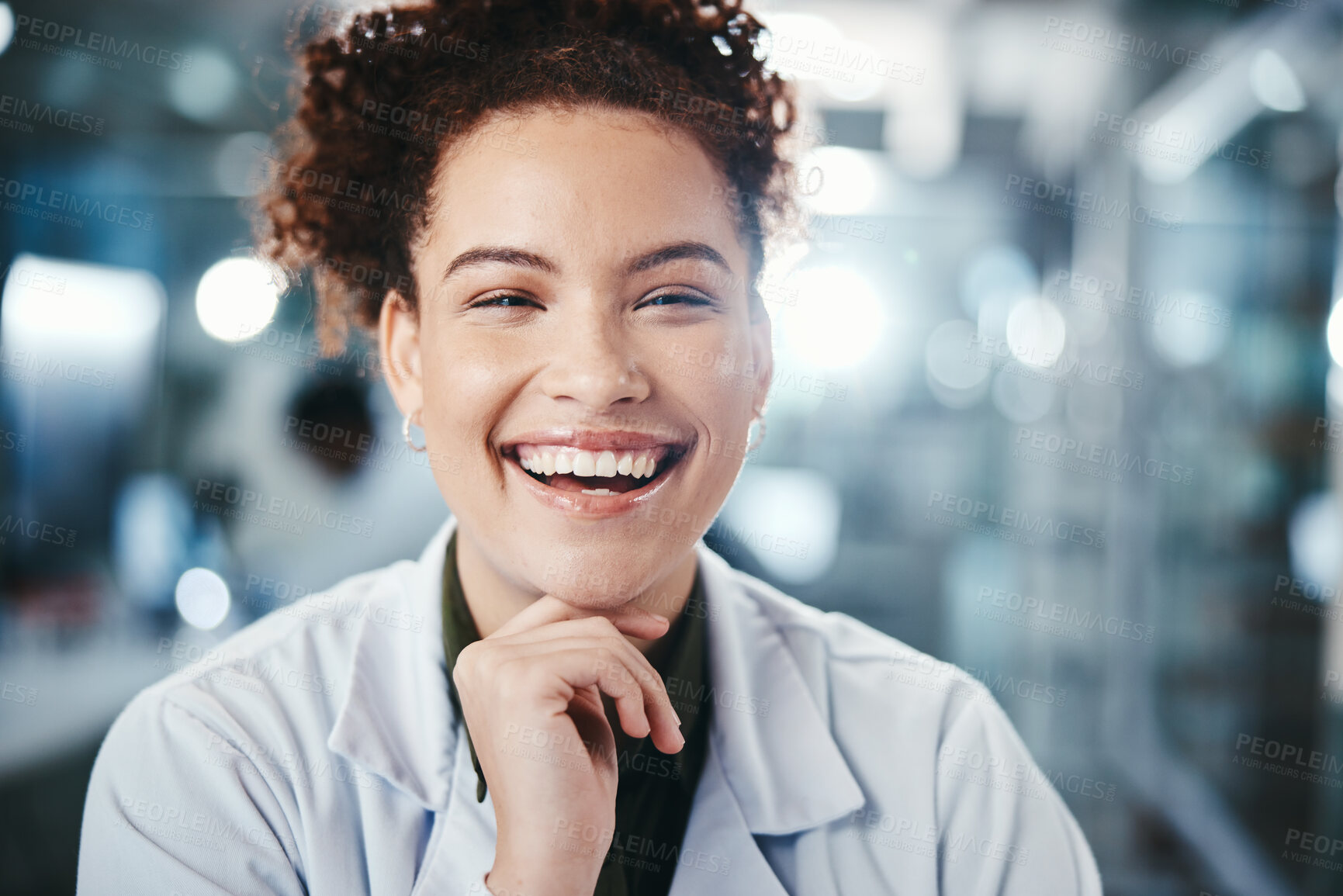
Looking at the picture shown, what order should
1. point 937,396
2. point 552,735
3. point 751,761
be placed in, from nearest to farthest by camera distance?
1. point 552,735
2. point 751,761
3. point 937,396

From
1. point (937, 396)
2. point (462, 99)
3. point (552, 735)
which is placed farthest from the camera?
point (937, 396)

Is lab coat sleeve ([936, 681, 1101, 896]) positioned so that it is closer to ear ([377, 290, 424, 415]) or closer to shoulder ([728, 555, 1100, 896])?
shoulder ([728, 555, 1100, 896])

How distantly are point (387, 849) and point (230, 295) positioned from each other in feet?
2.58

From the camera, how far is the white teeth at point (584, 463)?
37.0 inches

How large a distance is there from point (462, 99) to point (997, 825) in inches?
44.4

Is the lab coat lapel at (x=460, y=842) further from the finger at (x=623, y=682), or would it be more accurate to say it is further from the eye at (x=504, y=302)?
the eye at (x=504, y=302)

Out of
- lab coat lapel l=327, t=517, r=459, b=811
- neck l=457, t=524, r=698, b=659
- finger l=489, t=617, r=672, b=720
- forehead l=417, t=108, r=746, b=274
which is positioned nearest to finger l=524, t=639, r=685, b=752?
finger l=489, t=617, r=672, b=720

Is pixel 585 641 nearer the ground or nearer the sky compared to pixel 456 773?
nearer the sky

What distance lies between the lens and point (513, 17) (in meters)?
0.99

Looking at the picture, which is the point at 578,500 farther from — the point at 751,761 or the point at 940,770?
the point at 940,770

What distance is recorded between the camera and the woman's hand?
0.86 meters

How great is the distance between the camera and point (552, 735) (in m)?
0.86

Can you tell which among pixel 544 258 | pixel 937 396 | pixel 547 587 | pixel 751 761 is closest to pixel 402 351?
pixel 544 258

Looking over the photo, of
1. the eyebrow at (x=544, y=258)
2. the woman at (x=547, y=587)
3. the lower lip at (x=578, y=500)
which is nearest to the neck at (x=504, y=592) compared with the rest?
the woman at (x=547, y=587)
